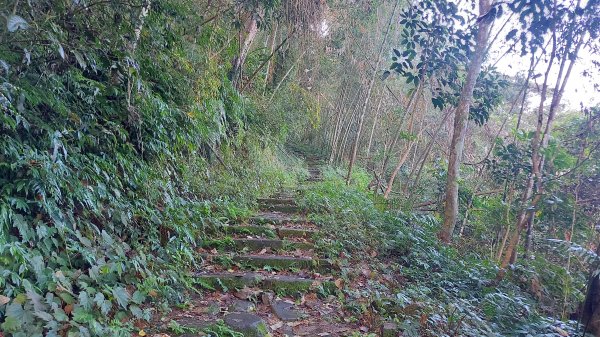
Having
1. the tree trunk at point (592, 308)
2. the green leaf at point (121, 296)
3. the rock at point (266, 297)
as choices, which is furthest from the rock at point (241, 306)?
the tree trunk at point (592, 308)

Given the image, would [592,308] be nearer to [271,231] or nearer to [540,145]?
[540,145]

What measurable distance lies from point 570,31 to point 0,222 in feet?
19.7

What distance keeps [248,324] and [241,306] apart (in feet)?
1.40

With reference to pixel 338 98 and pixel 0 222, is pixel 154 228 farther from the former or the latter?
pixel 338 98

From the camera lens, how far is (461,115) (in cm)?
540

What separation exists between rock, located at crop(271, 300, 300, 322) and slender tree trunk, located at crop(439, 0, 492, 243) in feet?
10.6

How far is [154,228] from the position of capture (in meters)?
3.57

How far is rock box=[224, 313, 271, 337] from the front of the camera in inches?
109

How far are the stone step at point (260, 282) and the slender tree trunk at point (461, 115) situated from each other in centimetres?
273

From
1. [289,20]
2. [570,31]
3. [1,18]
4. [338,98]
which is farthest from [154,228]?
[338,98]

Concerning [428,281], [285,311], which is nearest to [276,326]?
[285,311]

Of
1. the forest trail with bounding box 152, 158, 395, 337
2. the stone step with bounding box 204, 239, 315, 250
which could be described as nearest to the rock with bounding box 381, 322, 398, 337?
the forest trail with bounding box 152, 158, 395, 337

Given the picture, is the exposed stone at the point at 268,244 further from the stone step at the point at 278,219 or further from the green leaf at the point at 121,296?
the green leaf at the point at 121,296

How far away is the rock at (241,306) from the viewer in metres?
3.18
